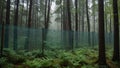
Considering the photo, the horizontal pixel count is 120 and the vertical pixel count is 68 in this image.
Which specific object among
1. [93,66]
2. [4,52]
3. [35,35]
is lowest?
[93,66]

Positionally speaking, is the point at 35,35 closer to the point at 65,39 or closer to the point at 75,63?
the point at 65,39

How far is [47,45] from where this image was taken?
12359 millimetres

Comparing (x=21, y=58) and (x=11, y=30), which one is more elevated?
(x=11, y=30)

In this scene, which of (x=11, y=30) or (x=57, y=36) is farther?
(x=57, y=36)

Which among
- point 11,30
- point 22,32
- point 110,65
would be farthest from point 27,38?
point 110,65

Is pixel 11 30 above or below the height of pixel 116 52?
above

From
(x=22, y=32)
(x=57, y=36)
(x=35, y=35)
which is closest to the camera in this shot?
(x=22, y=32)

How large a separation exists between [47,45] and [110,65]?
199 inches

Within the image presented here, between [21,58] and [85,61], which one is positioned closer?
[21,58]

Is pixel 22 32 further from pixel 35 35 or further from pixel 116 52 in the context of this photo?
pixel 116 52

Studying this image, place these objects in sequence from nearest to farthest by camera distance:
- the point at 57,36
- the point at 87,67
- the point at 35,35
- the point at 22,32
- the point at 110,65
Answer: the point at 87,67 < the point at 110,65 < the point at 22,32 < the point at 35,35 < the point at 57,36

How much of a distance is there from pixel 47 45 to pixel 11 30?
3144 millimetres

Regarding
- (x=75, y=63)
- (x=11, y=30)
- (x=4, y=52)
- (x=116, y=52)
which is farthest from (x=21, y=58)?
(x=116, y=52)

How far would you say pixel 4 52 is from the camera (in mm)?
8969
